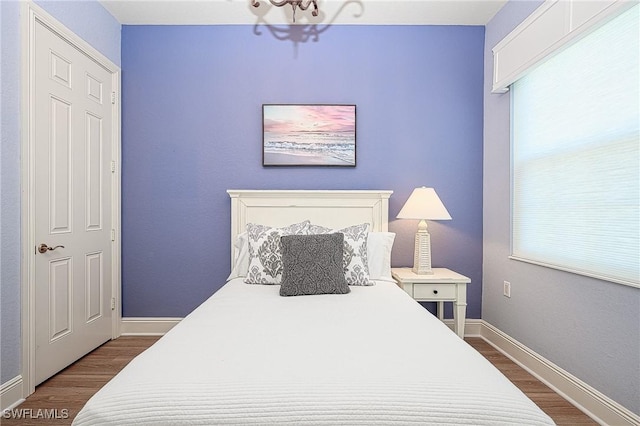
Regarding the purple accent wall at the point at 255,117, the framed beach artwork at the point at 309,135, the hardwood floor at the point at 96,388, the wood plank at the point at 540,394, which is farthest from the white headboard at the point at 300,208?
the wood plank at the point at 540,394

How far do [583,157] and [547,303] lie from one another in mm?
945

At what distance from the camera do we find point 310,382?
1102 mm

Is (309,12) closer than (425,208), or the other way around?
(425,208)

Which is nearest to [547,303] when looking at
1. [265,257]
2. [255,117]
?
[265,257]

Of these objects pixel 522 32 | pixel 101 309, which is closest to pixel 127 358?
pixel 101 309

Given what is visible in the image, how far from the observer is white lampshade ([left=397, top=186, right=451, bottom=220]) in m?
2.79

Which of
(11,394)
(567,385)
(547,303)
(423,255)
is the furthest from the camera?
(423,255)

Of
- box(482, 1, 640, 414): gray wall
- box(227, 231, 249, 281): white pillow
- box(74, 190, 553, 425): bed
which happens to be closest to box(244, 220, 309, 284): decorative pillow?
box(227, 231, 249, 281): white pillow

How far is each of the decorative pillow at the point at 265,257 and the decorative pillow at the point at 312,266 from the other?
7.2 inches

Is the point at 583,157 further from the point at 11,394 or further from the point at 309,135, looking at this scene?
the point at 11,394

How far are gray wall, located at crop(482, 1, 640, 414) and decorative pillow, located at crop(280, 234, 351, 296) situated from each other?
1307 mm

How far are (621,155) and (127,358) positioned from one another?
3.36 metres

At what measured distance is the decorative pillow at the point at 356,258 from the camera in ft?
8.05

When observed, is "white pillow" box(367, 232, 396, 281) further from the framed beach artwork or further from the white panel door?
the white panel door
